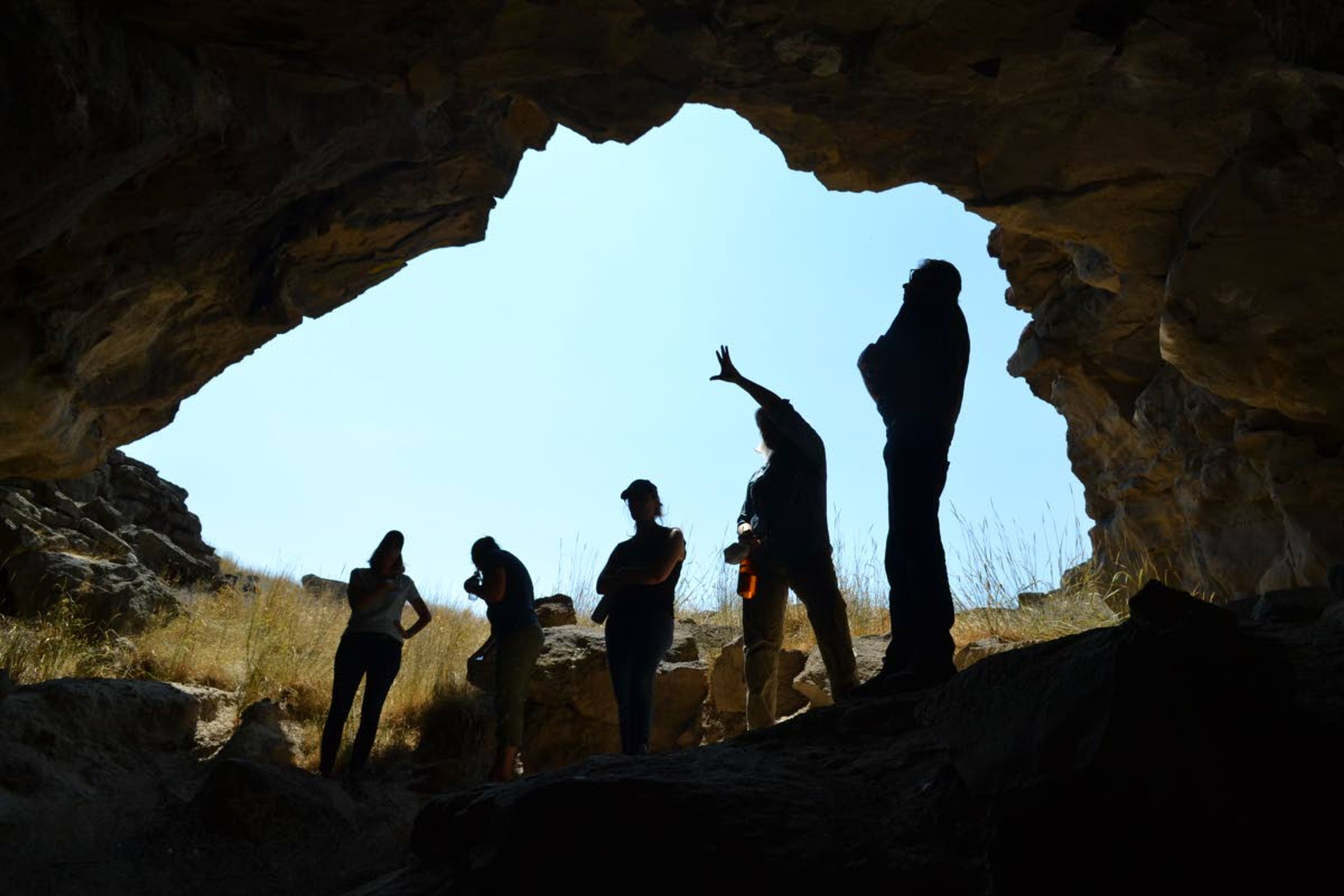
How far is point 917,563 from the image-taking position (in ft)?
12.1

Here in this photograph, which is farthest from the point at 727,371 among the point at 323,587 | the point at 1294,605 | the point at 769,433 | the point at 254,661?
the point at 323,587

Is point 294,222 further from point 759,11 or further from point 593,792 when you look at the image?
point 593,792

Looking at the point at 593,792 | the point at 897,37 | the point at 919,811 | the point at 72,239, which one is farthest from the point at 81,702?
the point at 897,37

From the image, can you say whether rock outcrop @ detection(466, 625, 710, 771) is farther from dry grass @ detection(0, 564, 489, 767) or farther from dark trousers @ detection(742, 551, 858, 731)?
dark trousers @ detection(742, 551, 858, 731)

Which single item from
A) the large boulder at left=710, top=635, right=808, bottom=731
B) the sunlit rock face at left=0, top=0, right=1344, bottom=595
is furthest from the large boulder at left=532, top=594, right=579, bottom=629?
the sunlit rock face at left=0, top=0, right=1344, bottom=595

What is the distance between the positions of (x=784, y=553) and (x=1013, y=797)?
9.20 feet

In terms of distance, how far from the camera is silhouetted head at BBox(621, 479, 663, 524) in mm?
5191

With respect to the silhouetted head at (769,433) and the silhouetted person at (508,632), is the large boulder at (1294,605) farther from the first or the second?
the silhouetted person at (508,632)

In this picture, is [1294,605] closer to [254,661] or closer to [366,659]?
[366,659]

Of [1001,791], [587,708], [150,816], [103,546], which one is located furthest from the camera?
[103,546]

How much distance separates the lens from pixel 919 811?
2127 millimetres

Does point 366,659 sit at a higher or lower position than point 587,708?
higher

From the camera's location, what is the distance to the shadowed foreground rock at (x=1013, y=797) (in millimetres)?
1661

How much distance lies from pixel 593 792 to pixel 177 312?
225 inches
